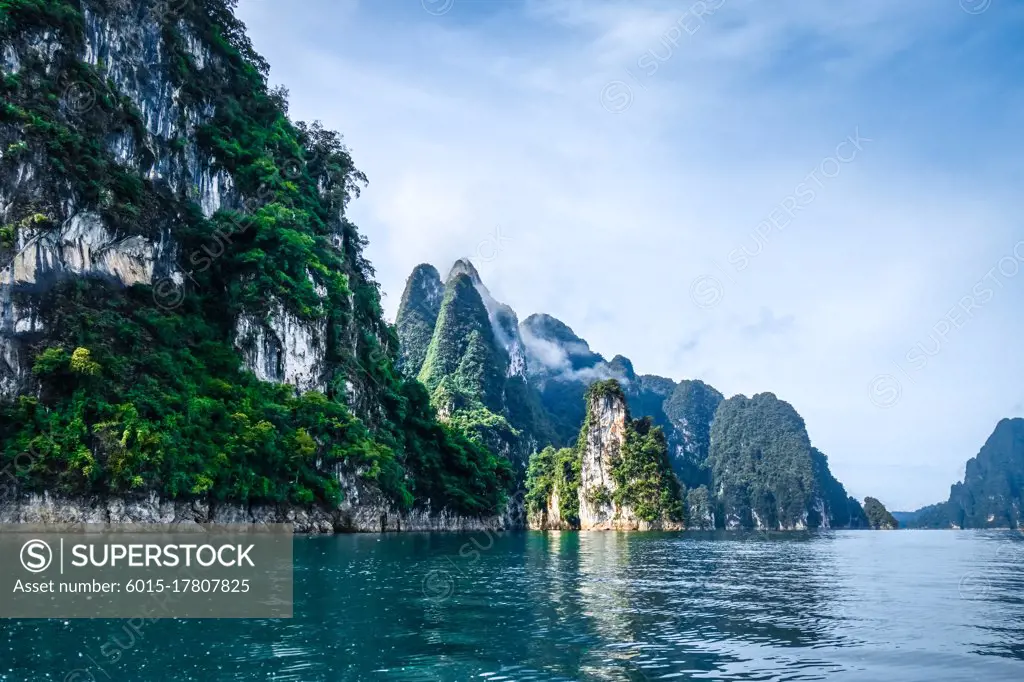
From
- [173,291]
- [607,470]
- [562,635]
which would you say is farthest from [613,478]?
[562,635]

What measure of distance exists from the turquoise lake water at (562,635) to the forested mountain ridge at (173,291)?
2426cm

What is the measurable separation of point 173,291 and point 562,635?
187ft

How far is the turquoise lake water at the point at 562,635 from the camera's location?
1516 cm

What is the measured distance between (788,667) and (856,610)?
36.1 ft

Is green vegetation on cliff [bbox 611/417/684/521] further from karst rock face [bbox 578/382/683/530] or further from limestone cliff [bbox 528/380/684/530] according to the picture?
karst rock face [bbox 578/382/683/530]

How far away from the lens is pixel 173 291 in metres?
65.3

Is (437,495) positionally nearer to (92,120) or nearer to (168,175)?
(168,175)

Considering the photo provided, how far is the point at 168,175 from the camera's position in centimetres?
7031

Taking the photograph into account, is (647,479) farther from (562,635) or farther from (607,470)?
(562,635)

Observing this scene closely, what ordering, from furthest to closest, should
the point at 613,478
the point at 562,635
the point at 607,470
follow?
the point at 607,470
the point at 613,478
the point at 562,635

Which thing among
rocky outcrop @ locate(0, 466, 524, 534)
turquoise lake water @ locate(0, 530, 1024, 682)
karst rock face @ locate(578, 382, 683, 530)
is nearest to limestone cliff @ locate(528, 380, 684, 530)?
karst rock face @ locate(578, 382, 683, 530)

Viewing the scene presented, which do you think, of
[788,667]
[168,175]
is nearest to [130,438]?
[168,175]

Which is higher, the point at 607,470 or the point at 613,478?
the point at 607,470

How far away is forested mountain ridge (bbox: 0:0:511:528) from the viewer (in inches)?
1921
